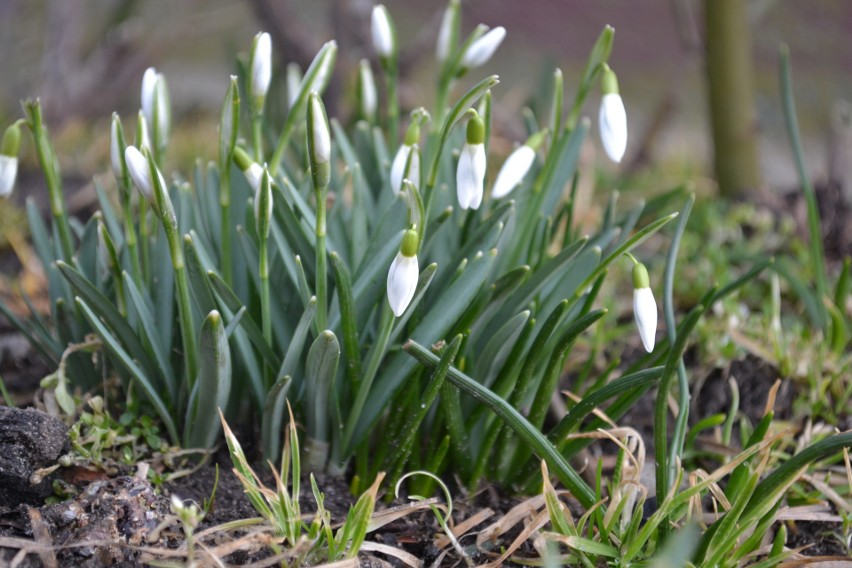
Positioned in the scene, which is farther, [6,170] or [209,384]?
[6,170]

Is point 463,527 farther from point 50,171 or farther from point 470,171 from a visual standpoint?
point 50,171

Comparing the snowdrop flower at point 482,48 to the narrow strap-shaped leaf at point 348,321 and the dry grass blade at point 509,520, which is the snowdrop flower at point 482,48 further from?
the dry grass blade at point 509,520

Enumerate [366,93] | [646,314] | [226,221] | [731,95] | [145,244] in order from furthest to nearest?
[731,95], [366,93], [145,244], [226,221], [646,314]

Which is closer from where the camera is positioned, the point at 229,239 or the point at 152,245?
the point at 229,239

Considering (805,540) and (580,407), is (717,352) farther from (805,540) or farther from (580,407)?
(580,407)

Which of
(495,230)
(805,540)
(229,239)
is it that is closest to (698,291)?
(805,540)

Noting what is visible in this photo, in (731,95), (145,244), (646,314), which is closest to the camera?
(646,314)

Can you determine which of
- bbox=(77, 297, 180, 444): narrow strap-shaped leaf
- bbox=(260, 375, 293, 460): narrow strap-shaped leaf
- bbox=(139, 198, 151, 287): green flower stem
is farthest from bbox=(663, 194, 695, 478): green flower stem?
bbox=(139, 198, 151, 287): green flower stem

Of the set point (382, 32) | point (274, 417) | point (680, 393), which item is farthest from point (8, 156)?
point (680, 393)
